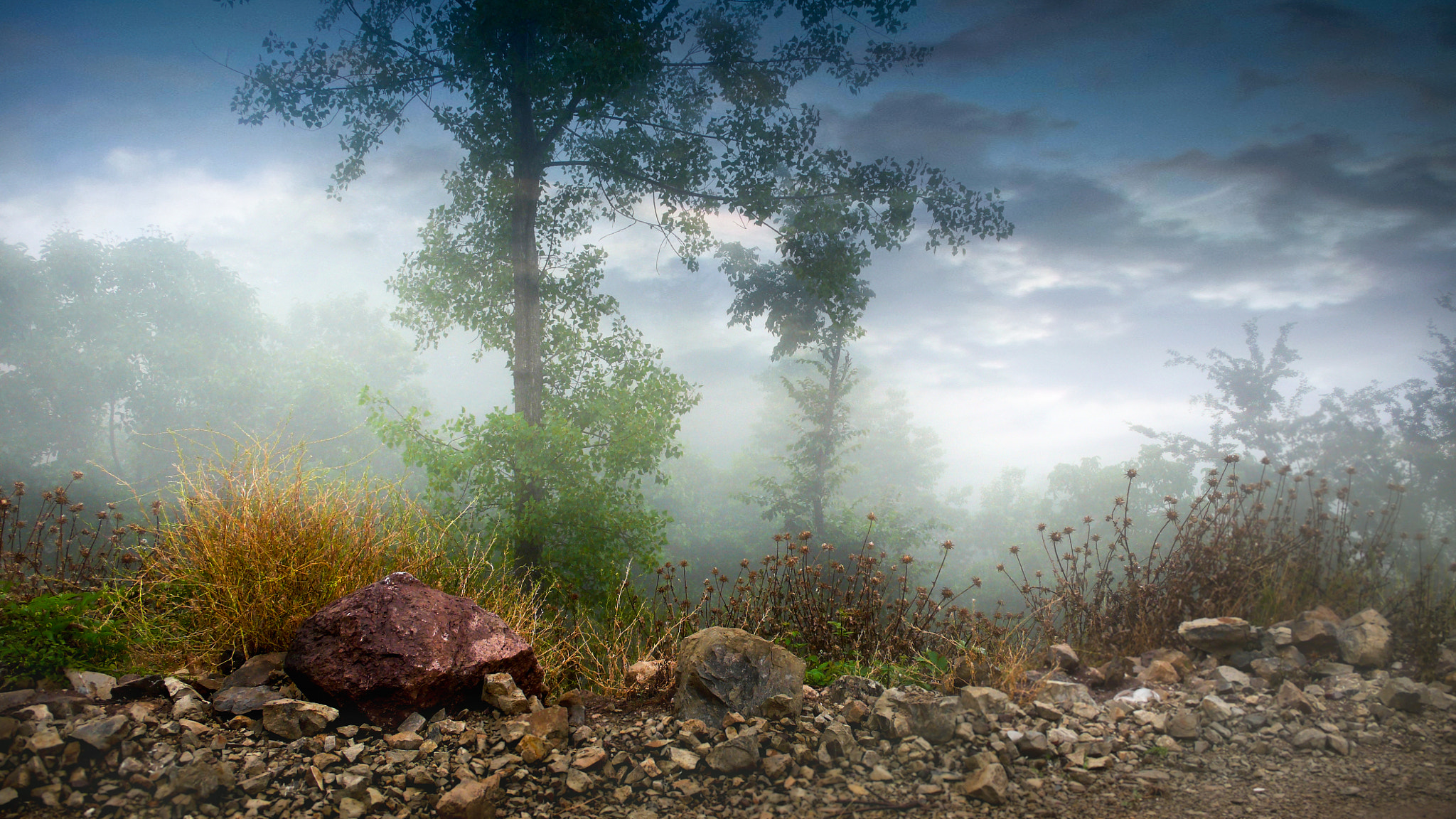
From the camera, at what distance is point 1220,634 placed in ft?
13.1

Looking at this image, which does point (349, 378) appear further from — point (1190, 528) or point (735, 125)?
point (1190, 528)

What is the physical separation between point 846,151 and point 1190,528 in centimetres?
648

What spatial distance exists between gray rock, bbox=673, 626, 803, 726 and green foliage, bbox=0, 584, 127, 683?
2.70 meters

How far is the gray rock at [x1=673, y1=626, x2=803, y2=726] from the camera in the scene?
9.52 ft

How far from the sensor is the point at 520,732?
2588mm

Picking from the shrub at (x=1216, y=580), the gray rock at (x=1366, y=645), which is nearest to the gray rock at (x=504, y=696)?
the shrub at (x=1216, y=580)

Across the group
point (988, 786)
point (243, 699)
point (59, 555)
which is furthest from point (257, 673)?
point (988, 786)

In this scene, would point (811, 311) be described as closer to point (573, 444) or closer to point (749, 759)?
point (573, 444)

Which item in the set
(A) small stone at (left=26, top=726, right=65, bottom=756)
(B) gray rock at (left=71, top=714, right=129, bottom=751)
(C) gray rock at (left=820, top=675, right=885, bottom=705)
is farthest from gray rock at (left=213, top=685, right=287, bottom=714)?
(C) gray rock at (left=820, top=675, right=885, bottom=705)

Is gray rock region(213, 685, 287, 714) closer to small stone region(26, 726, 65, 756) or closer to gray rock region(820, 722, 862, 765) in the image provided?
small stone region(26, 726, 65, 756)

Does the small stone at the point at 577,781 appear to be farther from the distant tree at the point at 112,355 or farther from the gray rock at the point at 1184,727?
the distant tree at the point at 112,355

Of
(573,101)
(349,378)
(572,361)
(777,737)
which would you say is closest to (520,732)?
(777,737)

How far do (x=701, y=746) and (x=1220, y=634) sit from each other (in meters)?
3.75

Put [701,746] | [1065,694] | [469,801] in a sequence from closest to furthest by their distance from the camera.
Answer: [469,801]
[701,746]
[1065,694]
